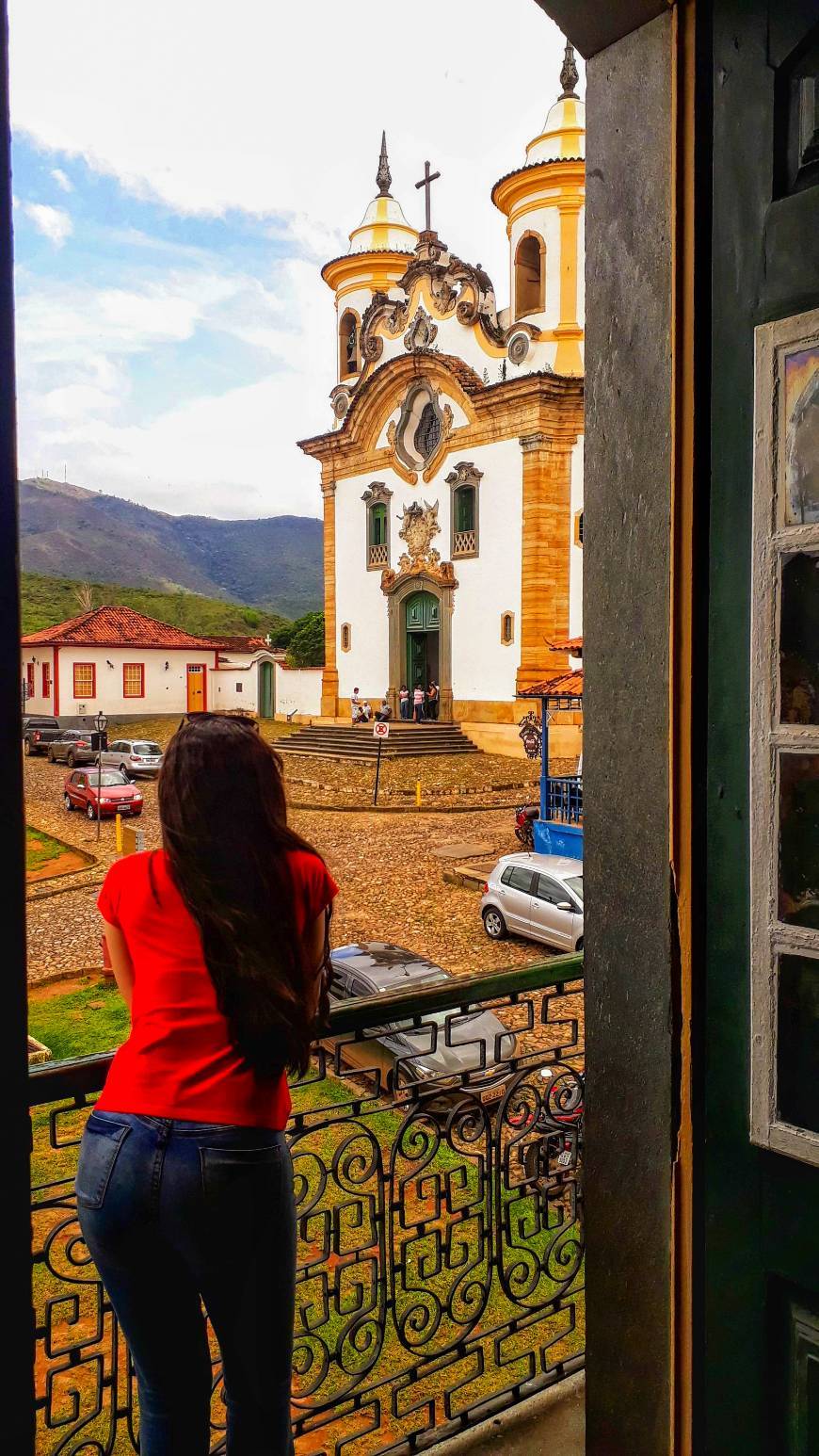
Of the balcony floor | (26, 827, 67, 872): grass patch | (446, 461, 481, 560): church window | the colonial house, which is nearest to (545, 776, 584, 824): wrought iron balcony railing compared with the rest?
(26, 827, 67, 872): grass patch

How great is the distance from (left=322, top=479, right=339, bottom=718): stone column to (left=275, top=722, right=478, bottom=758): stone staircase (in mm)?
3299

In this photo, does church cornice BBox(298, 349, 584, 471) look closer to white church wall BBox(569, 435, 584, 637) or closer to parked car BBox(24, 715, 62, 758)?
white church wall BBox(569, 435, 584, 637)

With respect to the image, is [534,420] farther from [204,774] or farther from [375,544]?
[204,774]

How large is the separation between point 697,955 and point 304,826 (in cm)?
1527

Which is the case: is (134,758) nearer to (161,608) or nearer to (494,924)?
(494,924)

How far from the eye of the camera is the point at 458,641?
82.3 ft

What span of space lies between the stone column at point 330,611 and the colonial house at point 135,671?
5.23 meters

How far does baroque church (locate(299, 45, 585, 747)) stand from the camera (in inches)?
898

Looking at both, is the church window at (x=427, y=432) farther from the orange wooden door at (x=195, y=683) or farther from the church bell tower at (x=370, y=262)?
the orange wooden door at (x=195, y=683)

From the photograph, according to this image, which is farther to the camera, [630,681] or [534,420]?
[534,420]

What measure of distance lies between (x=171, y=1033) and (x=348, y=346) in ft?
103

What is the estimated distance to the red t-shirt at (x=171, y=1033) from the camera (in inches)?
63.5

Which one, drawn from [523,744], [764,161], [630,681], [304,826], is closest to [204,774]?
[630,681]

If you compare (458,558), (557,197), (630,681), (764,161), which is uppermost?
(557,197)
